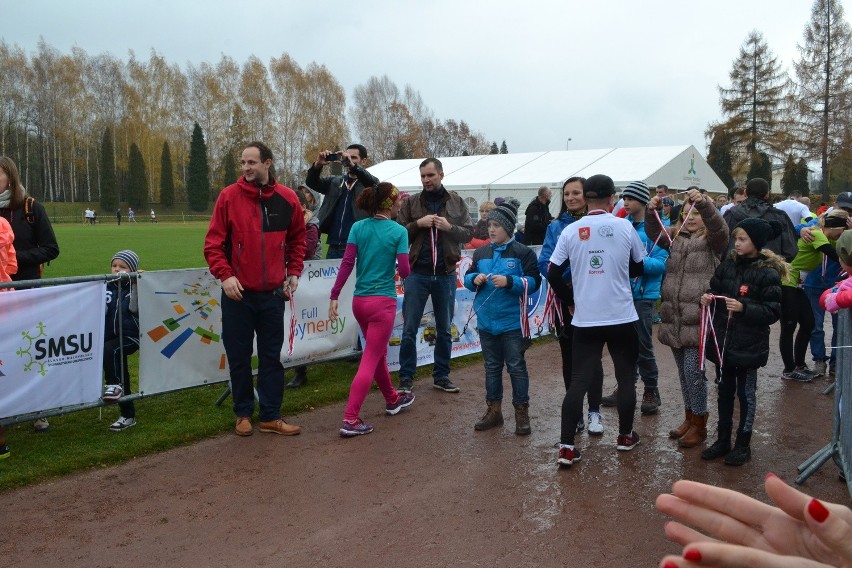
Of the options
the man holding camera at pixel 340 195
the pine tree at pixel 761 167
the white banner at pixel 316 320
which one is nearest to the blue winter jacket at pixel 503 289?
the man holding camera at pixel 340 195

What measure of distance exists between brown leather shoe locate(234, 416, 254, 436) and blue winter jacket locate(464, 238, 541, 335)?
2.11 meters

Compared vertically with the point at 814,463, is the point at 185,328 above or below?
above

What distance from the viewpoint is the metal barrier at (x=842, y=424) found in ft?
15.4

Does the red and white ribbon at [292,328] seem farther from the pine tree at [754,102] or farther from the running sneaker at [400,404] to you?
the pine tree at [754,102]

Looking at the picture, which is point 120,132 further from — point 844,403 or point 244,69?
point 844,403

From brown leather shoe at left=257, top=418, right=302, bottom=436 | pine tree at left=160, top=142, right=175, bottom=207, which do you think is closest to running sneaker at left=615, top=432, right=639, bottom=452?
brown leather shoe at left=257, top=418, right=302, bottom=436

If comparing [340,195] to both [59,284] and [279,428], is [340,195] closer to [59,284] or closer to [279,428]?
[279,428]

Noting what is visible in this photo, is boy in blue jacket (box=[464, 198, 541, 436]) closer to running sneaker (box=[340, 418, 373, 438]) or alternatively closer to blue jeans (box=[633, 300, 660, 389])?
running sneaker (box=[340, 418, 373, 438])

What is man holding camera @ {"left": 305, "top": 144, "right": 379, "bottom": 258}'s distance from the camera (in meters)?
7.35

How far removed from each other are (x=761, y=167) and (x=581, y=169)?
33725 mm

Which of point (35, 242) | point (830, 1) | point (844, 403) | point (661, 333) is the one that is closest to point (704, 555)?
point (844, 403)

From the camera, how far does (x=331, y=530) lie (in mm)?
4152

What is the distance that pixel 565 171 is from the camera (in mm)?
23078

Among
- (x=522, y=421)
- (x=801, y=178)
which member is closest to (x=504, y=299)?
(x=522, y=421)
